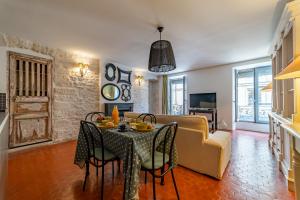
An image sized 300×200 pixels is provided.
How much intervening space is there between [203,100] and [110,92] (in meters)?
3.73

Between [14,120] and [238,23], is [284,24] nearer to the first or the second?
[238,23]

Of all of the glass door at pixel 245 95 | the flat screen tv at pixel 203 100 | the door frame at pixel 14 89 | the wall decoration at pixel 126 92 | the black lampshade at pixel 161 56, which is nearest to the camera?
the black lampshade at pixel 161 56

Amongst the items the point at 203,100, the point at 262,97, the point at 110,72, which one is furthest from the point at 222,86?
the point at 110,72

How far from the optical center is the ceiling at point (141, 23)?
7.65 ft

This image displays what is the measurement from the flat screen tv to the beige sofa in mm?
3809

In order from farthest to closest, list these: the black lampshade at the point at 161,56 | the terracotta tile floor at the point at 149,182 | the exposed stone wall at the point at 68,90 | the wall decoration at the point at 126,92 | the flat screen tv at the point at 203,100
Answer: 1. the flat screen tv at the point at 203,100
2. the wall decoration at the point at 126,92
3. the exposed stone wall at the point at 68,90
4. the black lampshade at the point at 161,56
5. the terracotta tile floor at the point at 149,182

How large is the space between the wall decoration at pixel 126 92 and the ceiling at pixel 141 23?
71.2 inches

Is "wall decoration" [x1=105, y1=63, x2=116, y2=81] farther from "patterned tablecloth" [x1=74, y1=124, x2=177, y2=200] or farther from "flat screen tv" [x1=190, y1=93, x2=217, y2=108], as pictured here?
"patterned tablecloth" [x1=74, y1=124, x2=177, y2=200]

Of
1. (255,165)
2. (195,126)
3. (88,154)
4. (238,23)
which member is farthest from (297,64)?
(88,154)

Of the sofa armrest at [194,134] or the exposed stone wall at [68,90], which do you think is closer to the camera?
the sofa armrest at [194,134]

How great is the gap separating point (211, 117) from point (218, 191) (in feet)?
14.6

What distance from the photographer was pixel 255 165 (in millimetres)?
2674

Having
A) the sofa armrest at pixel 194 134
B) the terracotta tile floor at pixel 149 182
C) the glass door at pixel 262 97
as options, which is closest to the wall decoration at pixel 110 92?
the terracotta tile floor at pixel 149 182

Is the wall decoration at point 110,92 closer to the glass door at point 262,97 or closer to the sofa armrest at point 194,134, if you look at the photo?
the sofa armrest at point 194,134
